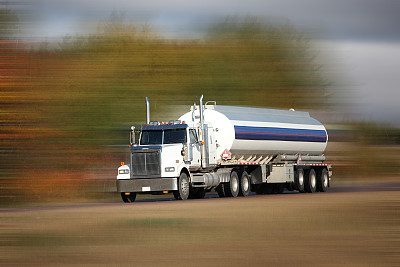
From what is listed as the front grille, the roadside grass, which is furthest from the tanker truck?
the roadside grass

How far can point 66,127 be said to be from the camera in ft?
119

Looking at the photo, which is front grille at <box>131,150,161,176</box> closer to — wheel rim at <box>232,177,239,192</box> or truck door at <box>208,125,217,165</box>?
truck door at <box>208,125,217,165</box>

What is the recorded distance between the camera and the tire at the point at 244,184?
37.5m

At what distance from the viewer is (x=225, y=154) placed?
35.8 meters

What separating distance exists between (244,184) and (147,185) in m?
6.40

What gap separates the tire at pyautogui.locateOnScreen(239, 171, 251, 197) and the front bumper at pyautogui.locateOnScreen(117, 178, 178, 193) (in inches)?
222

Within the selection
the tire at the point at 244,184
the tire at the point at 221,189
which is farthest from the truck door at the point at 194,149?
the tire at the point at 244,184

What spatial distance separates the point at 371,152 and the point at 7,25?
3310 centimetres

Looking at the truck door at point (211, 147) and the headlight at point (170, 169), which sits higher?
the truck door at point (211, 147)

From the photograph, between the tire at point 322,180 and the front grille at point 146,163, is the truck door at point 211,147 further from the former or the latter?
the tire at point 322,180

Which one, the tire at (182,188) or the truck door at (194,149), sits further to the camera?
the truck door at (194,149)

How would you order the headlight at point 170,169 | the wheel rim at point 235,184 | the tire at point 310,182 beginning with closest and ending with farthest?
1. the headlight at point 170,169
2. the wheel rim at point 235,184
3. the tire at point 310,182

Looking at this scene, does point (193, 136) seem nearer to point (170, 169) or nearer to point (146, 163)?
point (170, 169)

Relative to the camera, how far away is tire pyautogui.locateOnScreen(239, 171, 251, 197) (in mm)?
37547
